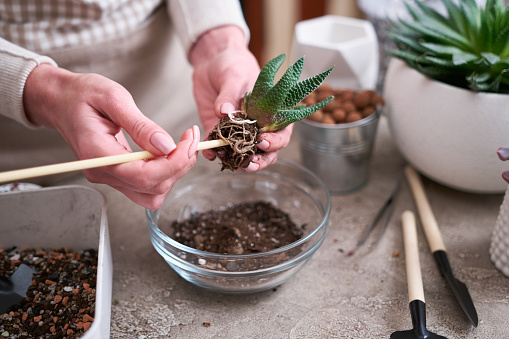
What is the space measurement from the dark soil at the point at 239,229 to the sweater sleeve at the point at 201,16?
0.44m

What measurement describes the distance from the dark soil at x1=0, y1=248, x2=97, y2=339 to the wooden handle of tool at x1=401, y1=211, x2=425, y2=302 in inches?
21.7

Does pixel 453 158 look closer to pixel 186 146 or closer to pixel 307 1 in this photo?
pixel 186 146

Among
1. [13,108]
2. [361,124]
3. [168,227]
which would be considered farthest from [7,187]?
[361,124]

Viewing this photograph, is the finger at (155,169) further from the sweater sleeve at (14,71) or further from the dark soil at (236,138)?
the sweater sleeve at (14,71)

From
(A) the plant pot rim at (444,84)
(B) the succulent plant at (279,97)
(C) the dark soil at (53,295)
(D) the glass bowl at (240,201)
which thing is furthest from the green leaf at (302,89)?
(C) the dark soil at (53,295)

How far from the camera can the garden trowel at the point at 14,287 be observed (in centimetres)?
75

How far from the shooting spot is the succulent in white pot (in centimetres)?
90

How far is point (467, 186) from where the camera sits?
3.29 ft

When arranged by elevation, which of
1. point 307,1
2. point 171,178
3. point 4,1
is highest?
point 4,1

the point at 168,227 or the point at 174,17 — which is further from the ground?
the point at 174,17

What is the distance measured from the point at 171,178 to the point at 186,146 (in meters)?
0.07

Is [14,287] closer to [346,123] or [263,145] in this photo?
[263,145]

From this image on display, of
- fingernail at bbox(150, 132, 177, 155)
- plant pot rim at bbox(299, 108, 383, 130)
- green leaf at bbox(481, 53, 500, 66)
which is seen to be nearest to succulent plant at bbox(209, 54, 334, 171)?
fingernail at bbox(150, 132, 177, 155)

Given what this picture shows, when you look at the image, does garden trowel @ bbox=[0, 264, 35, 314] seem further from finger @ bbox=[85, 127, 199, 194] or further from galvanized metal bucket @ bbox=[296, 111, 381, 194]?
galvanized metal bucket @ bbox=[296, 111, 381, 194]
